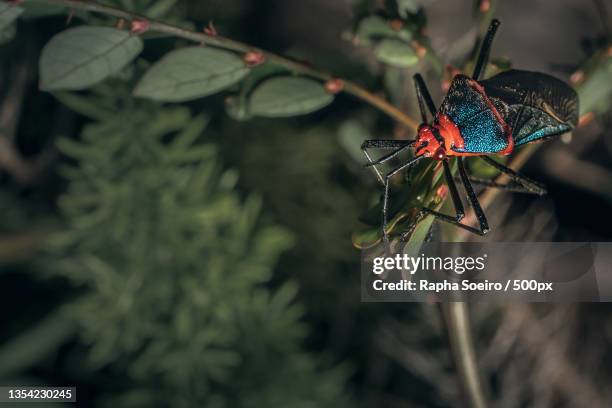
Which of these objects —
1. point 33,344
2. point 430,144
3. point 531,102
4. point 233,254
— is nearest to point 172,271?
point 233,254

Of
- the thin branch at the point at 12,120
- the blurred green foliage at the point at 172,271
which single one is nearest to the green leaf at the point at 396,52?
the blurred green foliage at the point at 172,271

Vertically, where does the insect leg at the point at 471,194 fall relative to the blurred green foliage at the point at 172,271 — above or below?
above

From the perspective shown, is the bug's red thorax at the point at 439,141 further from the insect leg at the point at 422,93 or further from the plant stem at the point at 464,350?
the plant stem at the point at 464,350

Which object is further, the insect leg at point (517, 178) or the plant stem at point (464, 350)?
the plant stem at point (464, 350)

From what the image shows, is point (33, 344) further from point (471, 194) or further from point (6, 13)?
point (471, 194)

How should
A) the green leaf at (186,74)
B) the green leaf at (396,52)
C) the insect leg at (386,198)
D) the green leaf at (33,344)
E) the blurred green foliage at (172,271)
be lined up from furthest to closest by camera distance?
the green leaf at (33,344) → the blurred green foliage at (172,271) → the green leaf at (396,52) → the green leaf at (186,74) → the insect leg at (386,198)

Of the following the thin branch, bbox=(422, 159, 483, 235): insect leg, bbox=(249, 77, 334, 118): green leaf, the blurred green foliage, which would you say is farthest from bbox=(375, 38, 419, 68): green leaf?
the thin branch
